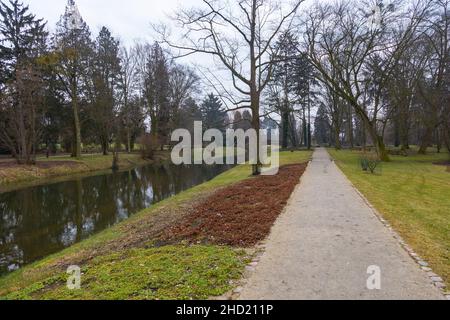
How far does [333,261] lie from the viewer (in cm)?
509

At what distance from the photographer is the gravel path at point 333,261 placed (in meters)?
4.07

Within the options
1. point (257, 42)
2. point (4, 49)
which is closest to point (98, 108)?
point (4, 49)

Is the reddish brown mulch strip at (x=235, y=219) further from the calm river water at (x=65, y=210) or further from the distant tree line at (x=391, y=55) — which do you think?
the distant tree line at (x=391, y=55)

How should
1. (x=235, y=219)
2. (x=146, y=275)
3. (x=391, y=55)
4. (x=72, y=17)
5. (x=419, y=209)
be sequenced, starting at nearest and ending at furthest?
(x=146, y=275), (x=235, y=219), (x=419, y=209), (x=391, y=55), (x=72, y=17)

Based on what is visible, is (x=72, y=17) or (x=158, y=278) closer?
(x=158, y=278)

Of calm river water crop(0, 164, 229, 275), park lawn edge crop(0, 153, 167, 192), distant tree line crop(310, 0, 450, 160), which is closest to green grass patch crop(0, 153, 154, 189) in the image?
park lawn edge crop(0, 153, 167, 192)

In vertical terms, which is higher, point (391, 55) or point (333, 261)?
point (391, 55)

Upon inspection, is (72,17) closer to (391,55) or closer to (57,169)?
(57,169)

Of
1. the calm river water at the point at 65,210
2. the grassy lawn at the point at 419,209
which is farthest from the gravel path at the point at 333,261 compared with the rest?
the calm river water at the point at 65,210

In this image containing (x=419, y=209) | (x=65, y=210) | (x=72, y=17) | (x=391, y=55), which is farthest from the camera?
(x=72, y=17)

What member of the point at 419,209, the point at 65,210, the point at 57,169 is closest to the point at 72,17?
the point at 57,169

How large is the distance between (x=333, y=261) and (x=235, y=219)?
11.6ft

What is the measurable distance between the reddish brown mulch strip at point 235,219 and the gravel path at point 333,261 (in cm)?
45

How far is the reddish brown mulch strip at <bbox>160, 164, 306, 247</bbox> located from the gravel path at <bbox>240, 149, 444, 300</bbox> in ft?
1.49
